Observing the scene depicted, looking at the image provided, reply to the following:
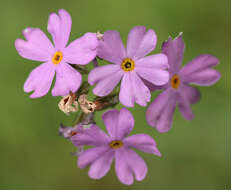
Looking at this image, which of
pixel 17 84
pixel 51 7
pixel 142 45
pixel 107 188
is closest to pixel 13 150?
pixel 17 84

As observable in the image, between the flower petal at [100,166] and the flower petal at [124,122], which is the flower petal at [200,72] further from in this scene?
the flower petal at [100,166]

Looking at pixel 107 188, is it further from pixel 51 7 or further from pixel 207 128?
pixel 51 7

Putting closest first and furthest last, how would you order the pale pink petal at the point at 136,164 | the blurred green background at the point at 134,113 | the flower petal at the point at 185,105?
1. the pale pink petal at the point at 136,164
2. the flower petal at the point at 185,105
3. the blurred green background at the point at 134,113

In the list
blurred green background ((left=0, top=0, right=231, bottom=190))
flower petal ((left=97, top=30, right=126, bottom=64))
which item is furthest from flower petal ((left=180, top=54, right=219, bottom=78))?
blurred green background ((left=0, top=0, right=231, bottom=190))

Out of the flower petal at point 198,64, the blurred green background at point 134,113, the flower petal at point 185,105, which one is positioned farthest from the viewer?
the blurred green background at point 134,113

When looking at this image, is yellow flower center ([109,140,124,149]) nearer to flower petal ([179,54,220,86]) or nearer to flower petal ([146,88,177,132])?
flower petal ([146,88,177,132])

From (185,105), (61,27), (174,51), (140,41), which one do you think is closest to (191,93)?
(185,105)

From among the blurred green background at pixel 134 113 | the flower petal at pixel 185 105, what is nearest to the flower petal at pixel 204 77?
the flower petal at pixel 185 105
